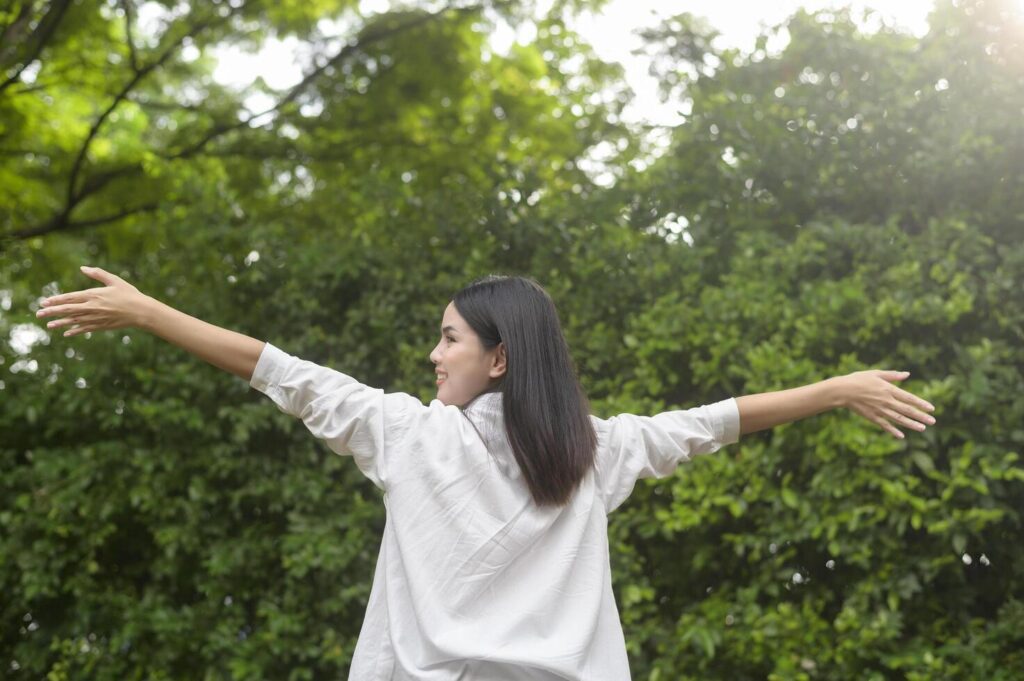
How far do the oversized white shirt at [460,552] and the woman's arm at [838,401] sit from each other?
47 centimetres

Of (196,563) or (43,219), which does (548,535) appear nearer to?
(196,563)

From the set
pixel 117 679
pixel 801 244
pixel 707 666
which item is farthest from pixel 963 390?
pixel 117 679

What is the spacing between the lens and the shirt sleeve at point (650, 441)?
7.98ft

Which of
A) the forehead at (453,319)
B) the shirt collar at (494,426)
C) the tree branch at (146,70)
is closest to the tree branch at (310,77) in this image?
the tree branch at (146,70)

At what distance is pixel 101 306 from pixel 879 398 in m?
1.63

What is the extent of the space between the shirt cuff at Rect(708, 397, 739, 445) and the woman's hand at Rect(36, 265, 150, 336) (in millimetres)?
1220

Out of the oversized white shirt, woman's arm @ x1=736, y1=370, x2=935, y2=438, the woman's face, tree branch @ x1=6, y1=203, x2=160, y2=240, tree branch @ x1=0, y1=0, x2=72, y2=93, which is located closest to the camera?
the oversized white shirt

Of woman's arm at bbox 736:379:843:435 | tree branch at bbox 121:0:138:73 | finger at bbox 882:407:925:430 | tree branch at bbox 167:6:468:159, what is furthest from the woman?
tree branch at bbox 167:6:468:159

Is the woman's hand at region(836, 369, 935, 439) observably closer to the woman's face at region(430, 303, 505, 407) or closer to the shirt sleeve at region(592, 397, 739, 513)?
the shirt sleeve at region(592, 397, 739, 513)

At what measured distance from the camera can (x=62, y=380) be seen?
5391 millimetres

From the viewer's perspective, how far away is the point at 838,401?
2.53 metres

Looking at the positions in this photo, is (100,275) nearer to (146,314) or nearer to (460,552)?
Result: (146,314)

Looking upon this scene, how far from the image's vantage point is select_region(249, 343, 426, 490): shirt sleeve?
2.21m

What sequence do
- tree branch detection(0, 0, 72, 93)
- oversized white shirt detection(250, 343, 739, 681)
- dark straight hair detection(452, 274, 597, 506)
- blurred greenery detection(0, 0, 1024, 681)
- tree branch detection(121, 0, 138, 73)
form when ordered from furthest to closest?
1. tree branch detection(121, 0, 138, 73)
2. tree branch detection(0, 0, 72, 93)
3. blurred greenery detection(0, 0, 1024, 681)
4. dark straight hair detection(452, 274, 597, 506)
5. oversized white shirt detection(250, 343, 739, 681)
